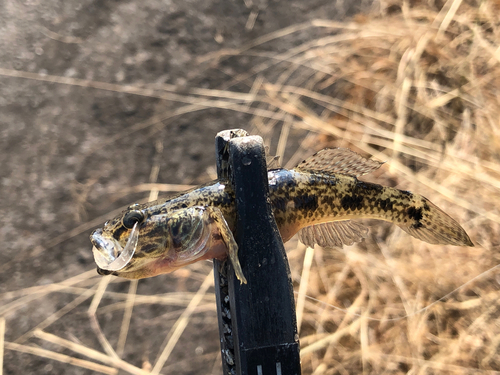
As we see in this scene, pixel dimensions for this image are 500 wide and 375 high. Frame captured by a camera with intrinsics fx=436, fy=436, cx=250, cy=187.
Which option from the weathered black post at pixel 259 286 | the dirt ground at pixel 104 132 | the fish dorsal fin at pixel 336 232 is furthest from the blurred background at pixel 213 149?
the weathered black post at pixel 259 286

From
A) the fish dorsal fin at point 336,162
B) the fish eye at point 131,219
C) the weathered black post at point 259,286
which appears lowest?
the weathered black post at point 259,286

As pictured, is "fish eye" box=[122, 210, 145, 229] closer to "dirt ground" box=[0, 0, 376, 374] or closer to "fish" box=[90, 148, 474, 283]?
"fish" box=[90, 148, 474, 283]

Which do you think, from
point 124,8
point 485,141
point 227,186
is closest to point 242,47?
point 124,8

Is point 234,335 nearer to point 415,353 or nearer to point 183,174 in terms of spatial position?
point 415,353

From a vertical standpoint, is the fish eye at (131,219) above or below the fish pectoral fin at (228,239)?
above

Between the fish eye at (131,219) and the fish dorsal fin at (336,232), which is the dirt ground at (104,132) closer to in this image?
the fish dorsal fin at (336,232)

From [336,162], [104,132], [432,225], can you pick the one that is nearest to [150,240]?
[336,162]
